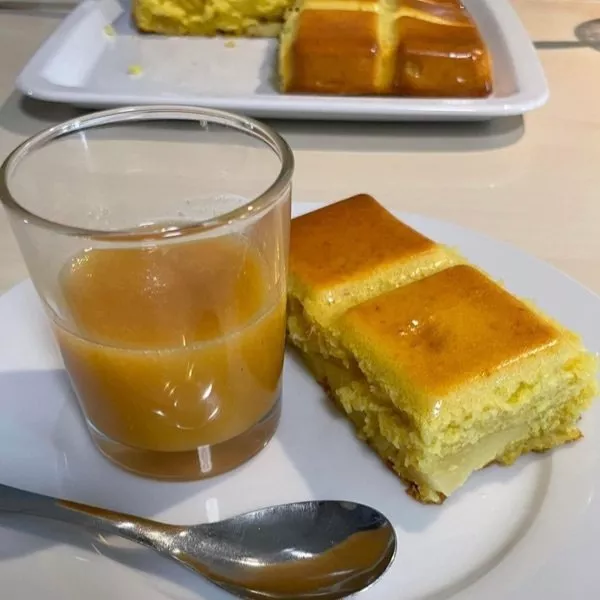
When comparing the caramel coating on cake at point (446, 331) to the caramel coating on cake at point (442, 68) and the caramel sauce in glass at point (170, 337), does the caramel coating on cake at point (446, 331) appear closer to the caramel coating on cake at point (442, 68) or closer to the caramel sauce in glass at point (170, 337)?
the caramel sauce in glass at point (170, 337)

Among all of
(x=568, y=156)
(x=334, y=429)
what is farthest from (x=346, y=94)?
(x=334, y=429)

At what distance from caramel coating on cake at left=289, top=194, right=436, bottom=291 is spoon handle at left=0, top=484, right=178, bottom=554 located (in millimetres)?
298

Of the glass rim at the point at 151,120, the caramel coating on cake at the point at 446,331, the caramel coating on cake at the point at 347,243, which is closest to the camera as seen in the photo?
the glass rim at the point at 151,120

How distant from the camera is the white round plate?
594 mm

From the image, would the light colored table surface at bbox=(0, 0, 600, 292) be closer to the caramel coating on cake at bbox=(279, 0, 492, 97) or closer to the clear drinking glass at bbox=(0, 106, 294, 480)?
the caramel coating on cake at bbox=(279, 0, 492, 97)

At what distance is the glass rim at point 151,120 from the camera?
22.4 inches

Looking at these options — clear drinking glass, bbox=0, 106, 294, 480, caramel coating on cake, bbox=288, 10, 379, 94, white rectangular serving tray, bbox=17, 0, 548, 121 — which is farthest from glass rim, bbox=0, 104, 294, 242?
caramel coating on cake, bbox=288, 10, 379, 94

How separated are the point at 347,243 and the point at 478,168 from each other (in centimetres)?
49

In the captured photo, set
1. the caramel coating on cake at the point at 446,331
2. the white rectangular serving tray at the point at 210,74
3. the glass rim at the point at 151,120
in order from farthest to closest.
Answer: the white rectangular serving tray at the point at 210,74
the caramel coating on cake at the point at 446,331
the glass rim at the point at 151,120

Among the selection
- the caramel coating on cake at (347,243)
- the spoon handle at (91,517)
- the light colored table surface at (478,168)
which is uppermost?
the caramel coating on cake at (347,243)

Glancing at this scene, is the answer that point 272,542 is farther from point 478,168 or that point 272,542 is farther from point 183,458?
point 478,168

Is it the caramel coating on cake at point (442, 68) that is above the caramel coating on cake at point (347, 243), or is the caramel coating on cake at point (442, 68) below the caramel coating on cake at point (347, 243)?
below

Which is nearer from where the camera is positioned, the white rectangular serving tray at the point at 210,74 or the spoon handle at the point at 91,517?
the spoon handle at the point at 91,517

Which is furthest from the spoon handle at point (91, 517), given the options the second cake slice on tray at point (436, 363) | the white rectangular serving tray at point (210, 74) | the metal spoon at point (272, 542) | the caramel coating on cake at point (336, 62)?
the caramel coating on cake at point (336, 62)
